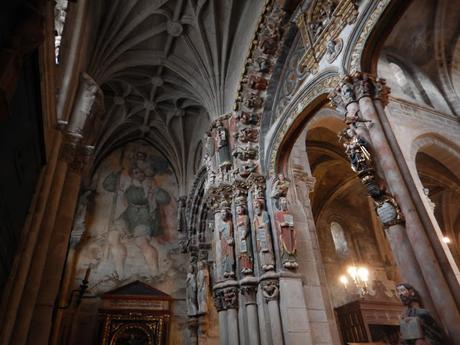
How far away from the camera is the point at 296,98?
26.9 feet

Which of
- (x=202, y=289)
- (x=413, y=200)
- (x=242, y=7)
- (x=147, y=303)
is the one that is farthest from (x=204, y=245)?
(x=413, y=200)

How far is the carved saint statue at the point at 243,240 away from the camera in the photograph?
7863mm

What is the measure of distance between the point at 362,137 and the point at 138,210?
1193 centimetres

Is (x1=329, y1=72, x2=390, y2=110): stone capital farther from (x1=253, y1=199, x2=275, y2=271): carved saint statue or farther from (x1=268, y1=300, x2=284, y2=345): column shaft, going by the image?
(x1=268, y1=300, x2=284, y2=345): column shaft

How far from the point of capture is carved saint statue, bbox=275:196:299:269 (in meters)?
7.38

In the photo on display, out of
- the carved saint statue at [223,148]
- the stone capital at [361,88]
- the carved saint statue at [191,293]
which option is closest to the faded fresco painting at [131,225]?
the carved saint statue at [191,293]

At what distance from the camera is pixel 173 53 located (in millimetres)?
12750

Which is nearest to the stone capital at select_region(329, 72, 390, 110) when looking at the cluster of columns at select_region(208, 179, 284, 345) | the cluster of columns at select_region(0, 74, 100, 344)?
the cluster of columns at select_region(208, 179, 284, 345)

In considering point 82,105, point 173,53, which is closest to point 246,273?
point 82,105

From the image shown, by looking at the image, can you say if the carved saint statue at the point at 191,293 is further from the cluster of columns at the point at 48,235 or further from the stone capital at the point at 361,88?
the stone capital at the point at 361,88

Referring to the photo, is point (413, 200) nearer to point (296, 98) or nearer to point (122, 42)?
point (296, 98)

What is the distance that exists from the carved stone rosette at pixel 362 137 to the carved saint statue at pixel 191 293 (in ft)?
29.7

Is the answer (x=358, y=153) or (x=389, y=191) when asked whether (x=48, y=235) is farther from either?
(x=389, y=191)

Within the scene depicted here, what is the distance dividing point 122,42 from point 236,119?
4849mm
